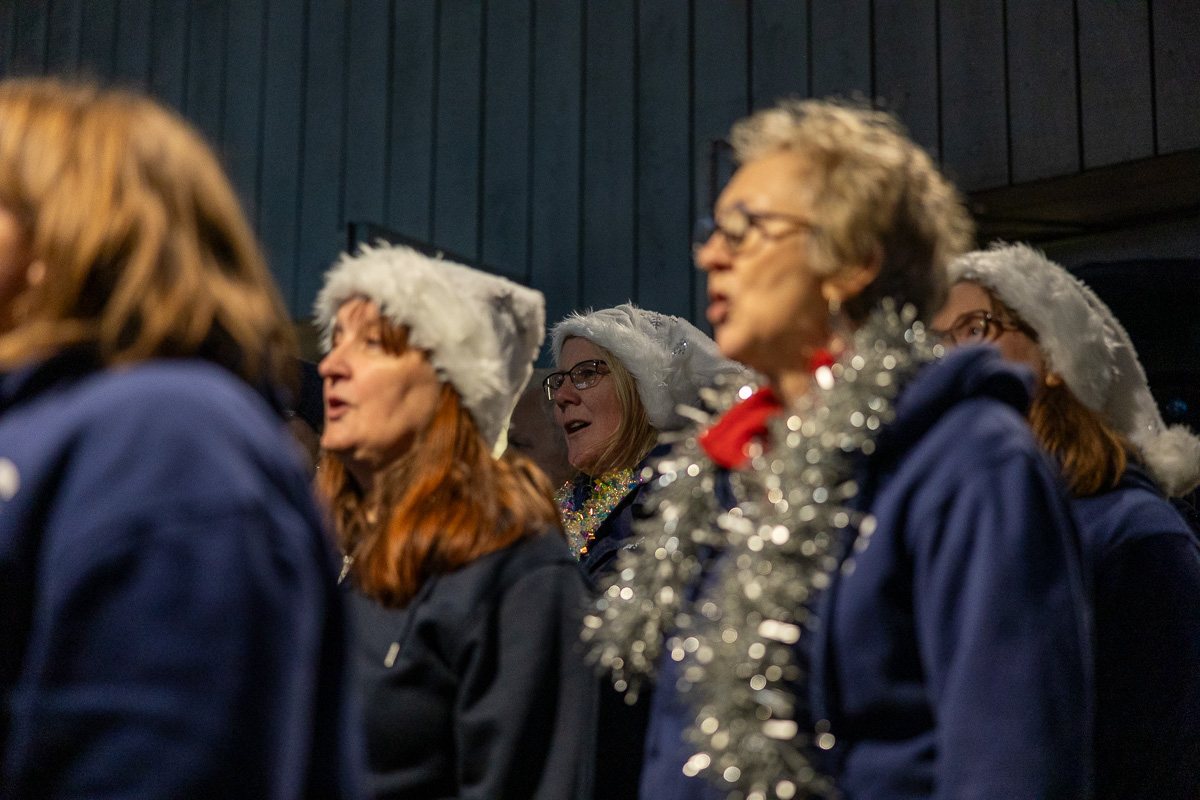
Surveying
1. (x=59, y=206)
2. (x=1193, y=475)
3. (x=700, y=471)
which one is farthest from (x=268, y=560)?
(x=1193, y=475)

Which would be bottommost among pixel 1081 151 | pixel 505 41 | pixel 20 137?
pixel 20 137

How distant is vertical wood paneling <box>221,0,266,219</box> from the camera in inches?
234

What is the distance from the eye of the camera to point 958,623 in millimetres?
1250

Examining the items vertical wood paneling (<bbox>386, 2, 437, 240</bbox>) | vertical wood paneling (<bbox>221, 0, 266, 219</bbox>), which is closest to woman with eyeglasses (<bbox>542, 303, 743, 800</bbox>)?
vertical wood paneling (<bbox>386, 2, 437, 240</bbox>)

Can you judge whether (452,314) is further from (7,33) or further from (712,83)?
(7,33)

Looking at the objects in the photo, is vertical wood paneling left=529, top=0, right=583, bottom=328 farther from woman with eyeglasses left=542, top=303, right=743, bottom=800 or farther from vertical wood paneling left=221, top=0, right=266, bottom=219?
woman with eyeglasses left=542, top=303, right=743, bottom=800

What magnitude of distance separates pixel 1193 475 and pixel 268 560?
192 centimetres

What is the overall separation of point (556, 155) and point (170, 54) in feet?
8.36

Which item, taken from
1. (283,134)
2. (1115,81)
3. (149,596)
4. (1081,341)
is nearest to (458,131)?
(283,134)

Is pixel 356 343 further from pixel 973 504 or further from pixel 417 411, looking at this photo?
pixel 973 504

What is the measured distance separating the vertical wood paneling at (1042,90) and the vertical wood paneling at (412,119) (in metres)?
2.58

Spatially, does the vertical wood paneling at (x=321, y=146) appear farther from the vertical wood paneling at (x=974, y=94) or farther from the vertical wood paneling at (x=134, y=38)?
the vertical wood paneling at (x=974, y=94)

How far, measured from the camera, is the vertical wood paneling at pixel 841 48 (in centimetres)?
418

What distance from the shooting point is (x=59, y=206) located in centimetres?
92
